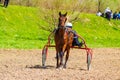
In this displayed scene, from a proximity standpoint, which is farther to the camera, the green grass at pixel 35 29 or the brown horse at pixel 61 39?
the green grass at pixel 35 29

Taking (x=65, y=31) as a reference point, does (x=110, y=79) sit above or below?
below

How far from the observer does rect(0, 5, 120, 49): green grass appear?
37562 mm

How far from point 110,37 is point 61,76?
33395 millimetres

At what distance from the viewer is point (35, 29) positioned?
141 feet

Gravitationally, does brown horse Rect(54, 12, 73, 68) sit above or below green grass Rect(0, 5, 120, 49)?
above

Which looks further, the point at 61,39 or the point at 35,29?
the point at 35,29

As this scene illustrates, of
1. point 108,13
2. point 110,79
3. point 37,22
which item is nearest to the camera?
point 110,79

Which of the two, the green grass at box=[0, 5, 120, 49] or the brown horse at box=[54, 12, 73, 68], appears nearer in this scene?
the brown horse at box=[54, 12, 73, 68]

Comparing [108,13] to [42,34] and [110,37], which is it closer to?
[110,37]

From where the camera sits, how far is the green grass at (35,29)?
3756 cm

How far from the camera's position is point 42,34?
138ft

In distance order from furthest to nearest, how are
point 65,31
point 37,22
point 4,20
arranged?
point 37,22 < point 4,20 < point 65,31

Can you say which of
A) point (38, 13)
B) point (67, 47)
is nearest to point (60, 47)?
point (67, 47)

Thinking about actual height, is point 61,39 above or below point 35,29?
above
